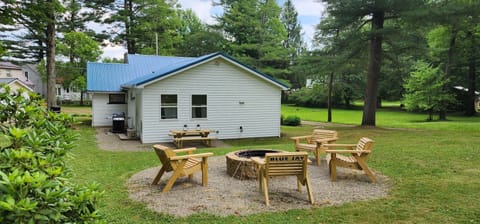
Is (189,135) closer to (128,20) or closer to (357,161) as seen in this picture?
(357,161)

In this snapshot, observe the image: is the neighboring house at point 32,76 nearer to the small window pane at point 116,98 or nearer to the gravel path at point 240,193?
the small window pane at point 116,98

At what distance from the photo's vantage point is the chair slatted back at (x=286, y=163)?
16.8 feet

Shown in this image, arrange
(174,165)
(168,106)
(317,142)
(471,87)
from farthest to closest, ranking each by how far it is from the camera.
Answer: (471,87) → (168,106) → (317,142) → (174,165)

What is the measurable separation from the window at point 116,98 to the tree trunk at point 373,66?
564 inches

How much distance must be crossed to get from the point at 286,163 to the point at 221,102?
8.94 m

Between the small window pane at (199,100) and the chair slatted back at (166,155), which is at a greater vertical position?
the small window pane at (199,100)

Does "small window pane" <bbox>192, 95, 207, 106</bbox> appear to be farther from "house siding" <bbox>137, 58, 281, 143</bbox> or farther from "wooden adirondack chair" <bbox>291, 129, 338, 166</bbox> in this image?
"wooden adirondack chair" <bbox>291, 129, 338, 166</bbox>

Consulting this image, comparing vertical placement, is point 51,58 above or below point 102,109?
above

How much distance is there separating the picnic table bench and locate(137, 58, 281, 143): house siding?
0.56 m

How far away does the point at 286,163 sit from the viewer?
203 inches

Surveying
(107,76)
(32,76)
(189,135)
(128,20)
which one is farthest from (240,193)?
(32,76)

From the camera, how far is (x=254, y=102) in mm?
14461

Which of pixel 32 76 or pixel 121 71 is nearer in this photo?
pixel 121 71

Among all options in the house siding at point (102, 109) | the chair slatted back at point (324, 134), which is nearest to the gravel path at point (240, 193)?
the chair slatted back at point (324, 134)
